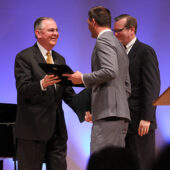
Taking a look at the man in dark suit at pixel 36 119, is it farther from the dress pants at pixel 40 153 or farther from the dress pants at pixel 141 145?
the dress pants at pixel 141 145

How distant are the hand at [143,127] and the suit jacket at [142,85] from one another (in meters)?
0.04

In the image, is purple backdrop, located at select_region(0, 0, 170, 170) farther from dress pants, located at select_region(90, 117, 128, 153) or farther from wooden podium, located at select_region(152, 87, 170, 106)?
wooden podium, located at select_region(152, 87, 170, 106)

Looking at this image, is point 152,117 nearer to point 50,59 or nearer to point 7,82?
point 50,59

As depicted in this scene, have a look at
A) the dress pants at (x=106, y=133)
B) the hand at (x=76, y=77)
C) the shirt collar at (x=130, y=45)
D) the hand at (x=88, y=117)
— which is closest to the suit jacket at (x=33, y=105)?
the hand at (x=88, y=117)

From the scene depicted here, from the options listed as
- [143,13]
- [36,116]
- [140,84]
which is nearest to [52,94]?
[36,116]

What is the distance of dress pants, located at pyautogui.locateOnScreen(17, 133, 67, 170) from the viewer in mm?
3531

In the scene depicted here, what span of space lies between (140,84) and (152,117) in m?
0.32

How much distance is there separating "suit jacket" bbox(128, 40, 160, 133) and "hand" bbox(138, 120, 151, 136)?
39 millimetres

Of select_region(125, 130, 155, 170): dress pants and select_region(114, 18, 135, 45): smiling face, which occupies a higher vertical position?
select_region(114, 18, 135, 45): smiling face

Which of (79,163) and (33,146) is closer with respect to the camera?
(33,146)

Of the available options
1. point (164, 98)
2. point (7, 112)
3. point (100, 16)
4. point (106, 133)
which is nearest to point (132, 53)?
point (100, 16)

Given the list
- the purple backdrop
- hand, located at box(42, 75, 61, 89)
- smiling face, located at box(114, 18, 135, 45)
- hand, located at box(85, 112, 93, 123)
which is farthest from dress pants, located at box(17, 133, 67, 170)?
the purple backdrop

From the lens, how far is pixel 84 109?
137 inches

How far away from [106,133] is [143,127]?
2.11ft
